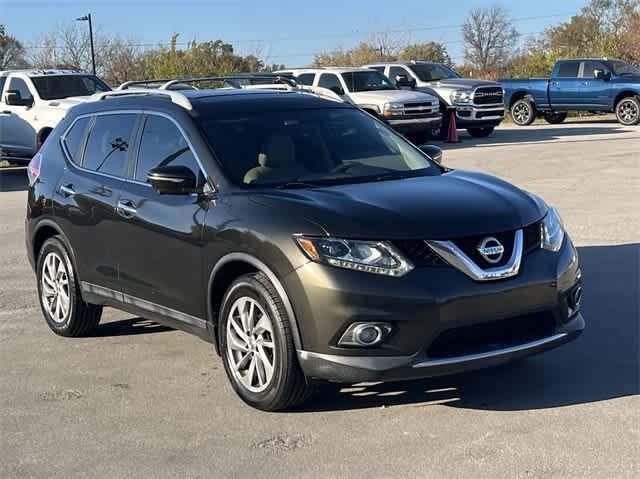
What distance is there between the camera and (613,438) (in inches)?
193

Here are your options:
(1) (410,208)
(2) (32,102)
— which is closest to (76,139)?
(1) (410,208)

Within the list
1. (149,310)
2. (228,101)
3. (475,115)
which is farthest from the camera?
(475,115)

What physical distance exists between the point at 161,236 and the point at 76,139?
1715 millimetres

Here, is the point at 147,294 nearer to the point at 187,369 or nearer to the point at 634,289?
the point at 187,369

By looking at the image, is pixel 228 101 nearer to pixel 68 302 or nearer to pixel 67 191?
pixel 67 191

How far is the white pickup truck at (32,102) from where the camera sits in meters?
20.1

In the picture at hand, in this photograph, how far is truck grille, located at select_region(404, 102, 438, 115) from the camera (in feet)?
75.7

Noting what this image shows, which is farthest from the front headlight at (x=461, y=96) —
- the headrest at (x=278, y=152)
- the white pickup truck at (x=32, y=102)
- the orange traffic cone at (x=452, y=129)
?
the headrest at (x=278, y=152)

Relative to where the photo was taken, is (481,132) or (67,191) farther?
(481,132)

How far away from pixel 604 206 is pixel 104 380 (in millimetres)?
8053

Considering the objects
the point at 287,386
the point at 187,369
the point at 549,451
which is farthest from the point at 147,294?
the point at 549,451

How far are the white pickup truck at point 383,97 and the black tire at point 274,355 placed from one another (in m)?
17.0

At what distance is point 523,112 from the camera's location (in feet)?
100

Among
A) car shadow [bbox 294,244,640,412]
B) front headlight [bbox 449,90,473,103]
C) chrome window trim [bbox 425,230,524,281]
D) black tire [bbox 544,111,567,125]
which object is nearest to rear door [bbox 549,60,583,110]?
black tire [bbox 544,111,567,125]
